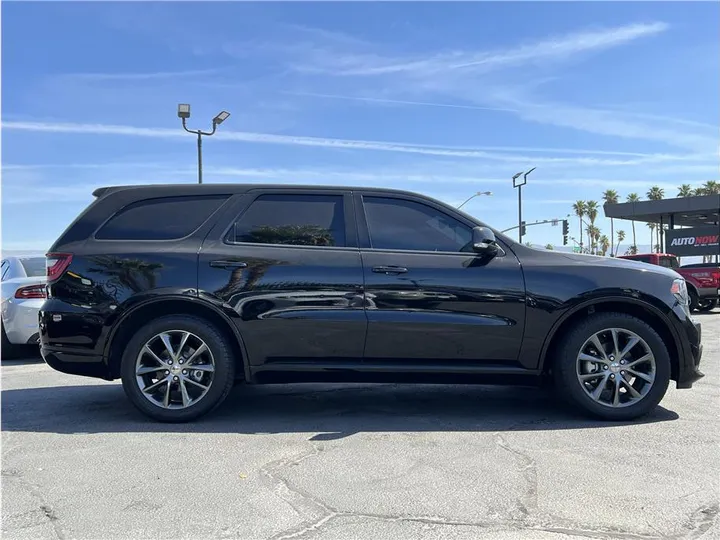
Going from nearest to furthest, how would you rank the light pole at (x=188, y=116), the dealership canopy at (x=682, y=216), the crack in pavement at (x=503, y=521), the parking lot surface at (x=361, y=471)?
the crack in pavement at (x=503, y=521)
the parking lot surface at (x=361, y=471)
the light pole at (x=188, y=116)
the dealership canopy at (x=682, y=216)

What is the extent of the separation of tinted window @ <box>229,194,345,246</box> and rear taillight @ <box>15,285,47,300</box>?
4.22 metres

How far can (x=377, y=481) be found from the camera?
3.36 meters

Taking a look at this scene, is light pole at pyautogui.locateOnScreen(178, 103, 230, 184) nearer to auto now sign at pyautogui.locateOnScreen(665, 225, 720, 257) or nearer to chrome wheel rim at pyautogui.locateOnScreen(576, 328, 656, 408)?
chrome wheel rim at pyautogui.locateOnScreen(576, 328, 656, 408)

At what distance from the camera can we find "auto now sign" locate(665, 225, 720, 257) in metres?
27.6

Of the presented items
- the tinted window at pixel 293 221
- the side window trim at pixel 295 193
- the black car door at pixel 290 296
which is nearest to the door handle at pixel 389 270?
the black car door at pixel 290 296

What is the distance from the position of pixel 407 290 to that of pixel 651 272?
6.37 ft

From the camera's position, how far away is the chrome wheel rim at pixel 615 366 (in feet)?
14.7

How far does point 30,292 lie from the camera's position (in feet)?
24.3

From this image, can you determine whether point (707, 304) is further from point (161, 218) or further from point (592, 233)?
point (592, 233)

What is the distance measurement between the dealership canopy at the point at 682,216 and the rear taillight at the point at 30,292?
86.9 ft

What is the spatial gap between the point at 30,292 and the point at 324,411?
185 inches

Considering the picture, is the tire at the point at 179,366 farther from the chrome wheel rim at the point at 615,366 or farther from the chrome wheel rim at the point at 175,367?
the chrome wheel rim at the point at 615,366

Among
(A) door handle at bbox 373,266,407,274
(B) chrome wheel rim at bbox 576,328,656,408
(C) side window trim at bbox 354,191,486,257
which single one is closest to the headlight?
(B) chrome wheel rim at bbox 576,328,656,408

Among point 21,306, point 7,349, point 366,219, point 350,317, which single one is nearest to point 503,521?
point 350,317
